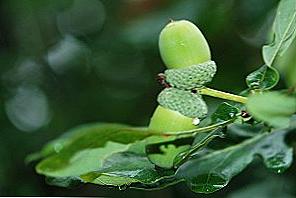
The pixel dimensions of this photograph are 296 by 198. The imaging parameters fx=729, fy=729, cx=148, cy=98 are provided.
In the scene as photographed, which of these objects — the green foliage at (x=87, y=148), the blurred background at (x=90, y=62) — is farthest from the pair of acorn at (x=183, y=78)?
the blurred background at (x=90, y=62)

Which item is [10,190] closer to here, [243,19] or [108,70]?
[108,70]

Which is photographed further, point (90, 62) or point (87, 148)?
point (90, 62)

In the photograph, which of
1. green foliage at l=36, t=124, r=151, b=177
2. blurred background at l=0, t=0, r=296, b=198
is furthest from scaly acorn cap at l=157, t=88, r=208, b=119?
blurred background at l=0, t=0, r=296, b=198

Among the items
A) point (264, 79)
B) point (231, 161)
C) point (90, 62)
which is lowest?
point (90, 62)

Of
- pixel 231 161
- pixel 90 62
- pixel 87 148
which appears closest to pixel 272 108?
pixel 87 148

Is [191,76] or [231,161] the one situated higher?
[191,76]

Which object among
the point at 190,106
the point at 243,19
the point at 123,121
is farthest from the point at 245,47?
the point at 190,106

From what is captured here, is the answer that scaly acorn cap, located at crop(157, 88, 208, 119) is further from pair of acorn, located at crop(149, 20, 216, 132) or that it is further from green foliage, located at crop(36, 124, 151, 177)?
green foliage, located at crop(36, 124, 151, 177)

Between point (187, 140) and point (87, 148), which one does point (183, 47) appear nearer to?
point (187, 140)
